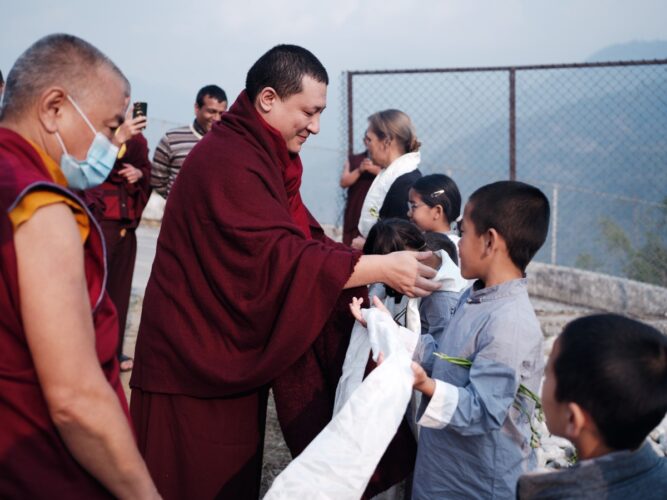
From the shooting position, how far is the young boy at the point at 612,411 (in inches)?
64.9

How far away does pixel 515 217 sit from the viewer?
8.38ft

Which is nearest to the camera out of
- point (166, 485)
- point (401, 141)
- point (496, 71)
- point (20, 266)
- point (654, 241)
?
point (20, 266)

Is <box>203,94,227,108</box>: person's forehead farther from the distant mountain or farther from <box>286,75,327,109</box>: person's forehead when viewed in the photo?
the distant mountain

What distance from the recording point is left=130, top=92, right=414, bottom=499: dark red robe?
2.71 metres

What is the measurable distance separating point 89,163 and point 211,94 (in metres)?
4.72

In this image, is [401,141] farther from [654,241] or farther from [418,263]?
[654,241]

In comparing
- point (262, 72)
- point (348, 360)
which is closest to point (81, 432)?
point (348, 360)

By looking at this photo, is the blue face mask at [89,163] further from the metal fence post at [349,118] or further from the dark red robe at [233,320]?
the metal fence post at [349,118]

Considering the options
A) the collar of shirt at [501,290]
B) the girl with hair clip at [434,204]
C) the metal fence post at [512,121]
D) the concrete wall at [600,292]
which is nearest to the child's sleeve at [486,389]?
the collar of shirt at [501,290]

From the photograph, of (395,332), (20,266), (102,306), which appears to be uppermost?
(20,266)

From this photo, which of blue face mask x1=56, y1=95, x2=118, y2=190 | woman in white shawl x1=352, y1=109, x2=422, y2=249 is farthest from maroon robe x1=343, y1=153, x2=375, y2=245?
blue face mask x1=56, y1=95, x2=118, y2=190

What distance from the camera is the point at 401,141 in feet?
17.8

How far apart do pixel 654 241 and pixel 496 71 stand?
2691 mm

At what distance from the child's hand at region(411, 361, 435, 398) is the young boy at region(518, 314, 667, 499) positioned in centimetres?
53
